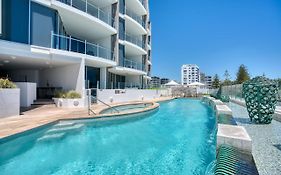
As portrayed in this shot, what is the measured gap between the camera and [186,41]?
44.4 meters

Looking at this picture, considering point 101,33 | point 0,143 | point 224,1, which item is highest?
point 224,1

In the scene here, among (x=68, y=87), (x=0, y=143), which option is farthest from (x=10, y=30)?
(x=0, y=143)

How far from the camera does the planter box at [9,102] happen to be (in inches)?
287

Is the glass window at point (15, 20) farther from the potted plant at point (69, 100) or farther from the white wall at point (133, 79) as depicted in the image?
the white wall at point (133, 79)

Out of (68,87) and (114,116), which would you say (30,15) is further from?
(114,116)

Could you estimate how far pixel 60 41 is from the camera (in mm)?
11445

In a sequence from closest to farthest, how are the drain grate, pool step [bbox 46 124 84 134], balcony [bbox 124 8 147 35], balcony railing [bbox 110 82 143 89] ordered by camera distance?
the drain grate → pool step [bbox 46 124 84 134] → balcony railing [bbox 110 82 143 89] → balcony [bbox 124 8 147 35]

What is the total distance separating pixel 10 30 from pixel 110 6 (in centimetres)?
1004

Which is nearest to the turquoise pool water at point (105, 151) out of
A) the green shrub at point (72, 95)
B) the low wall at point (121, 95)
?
the green shrub at point (72, 95)

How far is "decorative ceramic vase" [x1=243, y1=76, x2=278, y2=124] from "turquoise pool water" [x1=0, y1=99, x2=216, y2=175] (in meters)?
1.90

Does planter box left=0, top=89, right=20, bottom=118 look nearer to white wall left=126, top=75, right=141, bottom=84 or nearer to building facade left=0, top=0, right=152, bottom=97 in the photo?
building facade left=0, top=0, right=152, bottom=97

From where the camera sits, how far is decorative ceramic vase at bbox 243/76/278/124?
21.5 feet

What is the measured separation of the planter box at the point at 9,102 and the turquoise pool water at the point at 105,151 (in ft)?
7.67

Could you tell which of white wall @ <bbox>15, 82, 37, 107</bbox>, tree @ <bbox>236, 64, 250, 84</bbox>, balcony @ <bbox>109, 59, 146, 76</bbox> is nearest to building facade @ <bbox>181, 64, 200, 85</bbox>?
tree @ <bbox>236, 64, 250, 84</bbox>
